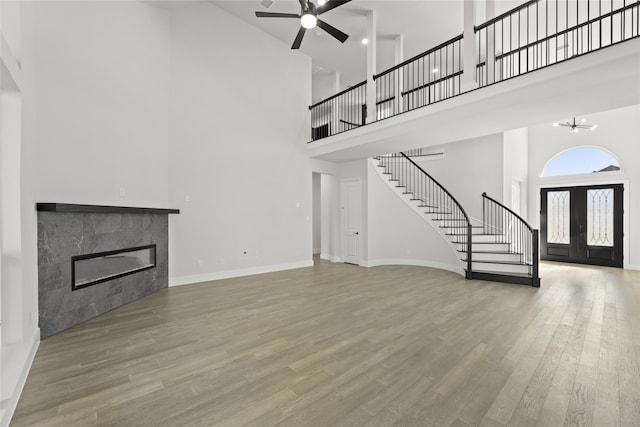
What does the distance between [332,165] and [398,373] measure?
21.1ft

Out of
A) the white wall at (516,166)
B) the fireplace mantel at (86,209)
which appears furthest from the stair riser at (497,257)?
the fireplace mantel at (86,209)

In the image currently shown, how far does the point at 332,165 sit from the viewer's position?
816cm

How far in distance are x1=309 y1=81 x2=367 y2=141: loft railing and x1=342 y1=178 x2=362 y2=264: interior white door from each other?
1.57m

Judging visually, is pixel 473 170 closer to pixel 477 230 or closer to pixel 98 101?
pixel 477 230

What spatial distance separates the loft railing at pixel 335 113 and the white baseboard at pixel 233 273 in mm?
3410

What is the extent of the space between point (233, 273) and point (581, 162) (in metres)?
10.2

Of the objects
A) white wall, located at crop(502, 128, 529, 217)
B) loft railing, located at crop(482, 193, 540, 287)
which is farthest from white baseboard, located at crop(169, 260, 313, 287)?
white wall, located at crop(502, 128, 529, 217)

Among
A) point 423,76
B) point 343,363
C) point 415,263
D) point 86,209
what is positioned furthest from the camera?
point 415,263

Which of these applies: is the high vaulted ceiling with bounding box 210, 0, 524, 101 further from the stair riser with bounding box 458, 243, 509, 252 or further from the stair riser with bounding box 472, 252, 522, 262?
the stair riser with bounding box 472, 252, 522, 262

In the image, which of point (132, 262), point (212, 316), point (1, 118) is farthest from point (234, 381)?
point (132, 262)

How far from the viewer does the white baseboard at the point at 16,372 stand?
71.4 inches

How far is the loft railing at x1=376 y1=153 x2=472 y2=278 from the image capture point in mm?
7348

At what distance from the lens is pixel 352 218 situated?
795cm

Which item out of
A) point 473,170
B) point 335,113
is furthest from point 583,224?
point 335,113
